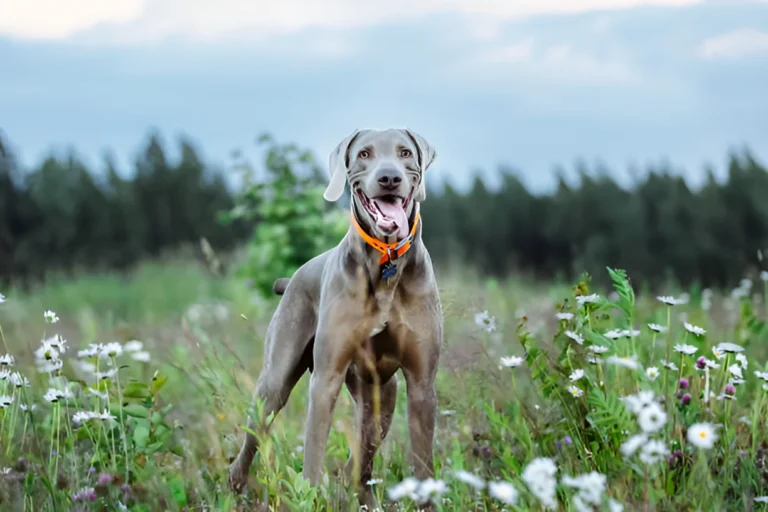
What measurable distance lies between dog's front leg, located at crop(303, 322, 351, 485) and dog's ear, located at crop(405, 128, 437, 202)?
668 mm

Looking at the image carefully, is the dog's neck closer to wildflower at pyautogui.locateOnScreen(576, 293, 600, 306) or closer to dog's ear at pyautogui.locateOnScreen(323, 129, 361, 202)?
dog's ear at pyautogui.locateOnScreen(323, 129, 361, 202)

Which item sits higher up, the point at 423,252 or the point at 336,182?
the point at 336,182

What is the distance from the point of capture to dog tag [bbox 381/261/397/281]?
368cm

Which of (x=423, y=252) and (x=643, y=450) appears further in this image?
(x=423, y=252)

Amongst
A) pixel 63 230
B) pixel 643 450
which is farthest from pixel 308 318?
pixel 63 230

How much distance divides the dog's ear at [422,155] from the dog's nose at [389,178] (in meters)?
0.22

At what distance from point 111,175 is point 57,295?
4267 millimetres

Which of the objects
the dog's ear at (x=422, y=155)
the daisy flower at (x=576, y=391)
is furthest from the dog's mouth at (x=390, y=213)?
the daisy flower at (x=576, y=391)

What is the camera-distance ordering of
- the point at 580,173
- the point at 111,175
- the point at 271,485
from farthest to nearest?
the point at 111,175
the point at 580,173
the point at 271,485

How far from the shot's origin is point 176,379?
891 cm

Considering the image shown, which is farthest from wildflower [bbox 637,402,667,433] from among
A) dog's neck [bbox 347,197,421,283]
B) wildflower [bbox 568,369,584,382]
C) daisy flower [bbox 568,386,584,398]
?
dog's neck [bbox 347,197,421,283]

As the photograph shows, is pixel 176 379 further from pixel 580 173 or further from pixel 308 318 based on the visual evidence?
pixel 580 173

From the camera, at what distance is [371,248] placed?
3742 mm

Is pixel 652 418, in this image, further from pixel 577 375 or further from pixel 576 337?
pixel 576 337
